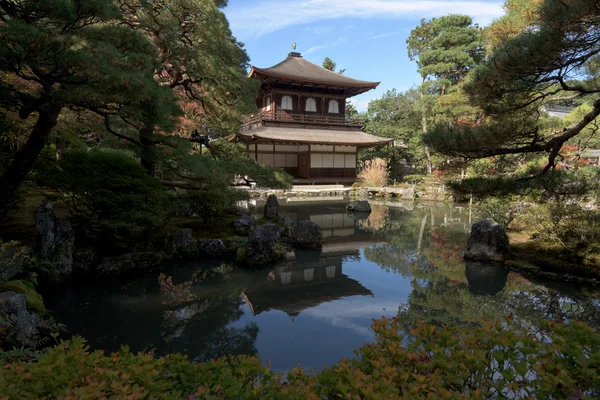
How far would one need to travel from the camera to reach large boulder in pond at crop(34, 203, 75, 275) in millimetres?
5430

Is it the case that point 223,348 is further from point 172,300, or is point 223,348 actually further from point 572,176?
point 572,176

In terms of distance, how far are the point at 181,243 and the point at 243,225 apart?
1.82 meters

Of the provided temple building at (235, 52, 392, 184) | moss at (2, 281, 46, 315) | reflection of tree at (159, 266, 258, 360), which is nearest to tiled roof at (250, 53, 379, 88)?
temple building at (235, 52, 392, 184)

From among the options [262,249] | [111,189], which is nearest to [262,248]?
[262,249]

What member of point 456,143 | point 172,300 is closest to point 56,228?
point 172,300

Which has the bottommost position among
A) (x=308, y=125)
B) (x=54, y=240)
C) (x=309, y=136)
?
(x=54, y=240)

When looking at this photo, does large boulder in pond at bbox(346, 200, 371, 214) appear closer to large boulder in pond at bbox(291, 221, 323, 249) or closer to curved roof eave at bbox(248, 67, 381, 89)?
large boulder in pond at bbox(291, 221, 323, 249)

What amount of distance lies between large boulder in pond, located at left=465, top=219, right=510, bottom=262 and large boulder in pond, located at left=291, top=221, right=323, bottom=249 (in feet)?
10.9

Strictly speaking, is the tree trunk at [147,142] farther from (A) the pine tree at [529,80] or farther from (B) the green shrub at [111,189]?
(A) the pine tree at [529,80]

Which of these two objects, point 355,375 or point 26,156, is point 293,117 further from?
point 355,375

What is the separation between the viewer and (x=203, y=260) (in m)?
7.23

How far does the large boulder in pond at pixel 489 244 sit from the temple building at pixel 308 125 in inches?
493

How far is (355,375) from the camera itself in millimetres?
1767

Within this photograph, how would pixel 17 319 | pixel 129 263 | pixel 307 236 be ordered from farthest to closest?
pixel 307 236
pixel 129 263
pixel 17 319
